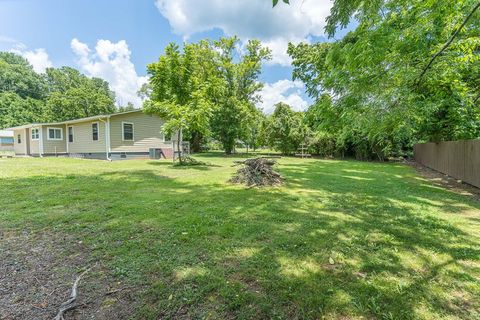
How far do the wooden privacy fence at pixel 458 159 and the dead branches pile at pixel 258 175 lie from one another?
5716 millimetres

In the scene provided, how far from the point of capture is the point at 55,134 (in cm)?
1808

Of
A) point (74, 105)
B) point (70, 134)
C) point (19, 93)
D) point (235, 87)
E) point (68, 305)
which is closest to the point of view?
point (68, 305)

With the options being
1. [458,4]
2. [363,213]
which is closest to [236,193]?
[363,213]

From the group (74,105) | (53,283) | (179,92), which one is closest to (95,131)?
(179,92)

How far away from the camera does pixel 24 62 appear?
185ft

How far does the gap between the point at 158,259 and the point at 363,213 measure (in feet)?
12.1

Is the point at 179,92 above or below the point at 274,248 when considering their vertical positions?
above

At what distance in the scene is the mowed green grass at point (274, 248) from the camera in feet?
6.32

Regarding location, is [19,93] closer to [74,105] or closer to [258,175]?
[74,105]

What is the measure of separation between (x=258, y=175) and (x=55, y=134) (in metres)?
18.1

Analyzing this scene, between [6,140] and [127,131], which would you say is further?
[6,140]

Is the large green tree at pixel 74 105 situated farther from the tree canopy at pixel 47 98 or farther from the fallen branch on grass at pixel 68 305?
the fallen branch on grass at pixel 68 305

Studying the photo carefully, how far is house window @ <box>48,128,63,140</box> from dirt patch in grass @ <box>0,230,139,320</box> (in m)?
18.7

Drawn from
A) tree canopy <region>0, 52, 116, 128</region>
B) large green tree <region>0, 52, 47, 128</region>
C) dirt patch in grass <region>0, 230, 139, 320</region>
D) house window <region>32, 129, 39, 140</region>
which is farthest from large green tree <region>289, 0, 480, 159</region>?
large green tree <region>0, 52, 47, 128</region>
